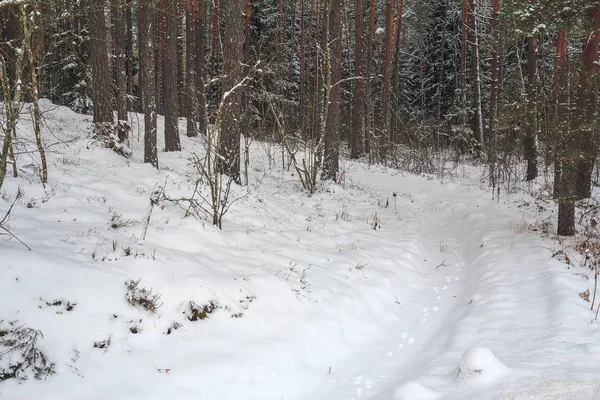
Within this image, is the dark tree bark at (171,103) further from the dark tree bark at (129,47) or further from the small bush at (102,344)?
the small bush at (102,344)

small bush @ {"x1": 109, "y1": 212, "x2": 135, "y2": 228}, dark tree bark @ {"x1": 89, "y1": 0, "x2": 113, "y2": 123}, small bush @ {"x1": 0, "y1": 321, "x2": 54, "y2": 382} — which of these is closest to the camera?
small bush @ {"x1": 0, "y1": 321, "x2": 54, "y2": 382}

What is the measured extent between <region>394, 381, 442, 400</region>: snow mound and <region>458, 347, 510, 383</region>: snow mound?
30 centimetres

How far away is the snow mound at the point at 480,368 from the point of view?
3236 mm

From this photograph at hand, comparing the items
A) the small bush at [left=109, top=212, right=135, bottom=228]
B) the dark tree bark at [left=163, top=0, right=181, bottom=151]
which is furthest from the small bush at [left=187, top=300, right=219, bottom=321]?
the dark tree bark at [left=163, top=0, right=181, bottom=151]

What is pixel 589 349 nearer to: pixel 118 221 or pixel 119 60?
pixel 118 221

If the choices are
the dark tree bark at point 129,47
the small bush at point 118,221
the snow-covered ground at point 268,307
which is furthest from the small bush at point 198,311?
the dark tree bark at point 129,47

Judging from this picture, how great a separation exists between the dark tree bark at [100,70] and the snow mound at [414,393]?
980 centimetres

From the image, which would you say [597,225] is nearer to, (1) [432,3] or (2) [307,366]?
(2) [307,366]

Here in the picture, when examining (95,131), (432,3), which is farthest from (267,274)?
(432,3)

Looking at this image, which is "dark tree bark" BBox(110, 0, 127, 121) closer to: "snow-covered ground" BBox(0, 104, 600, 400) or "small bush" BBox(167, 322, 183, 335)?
"snow-covered ground" BBox(0, 104, 600, 400)

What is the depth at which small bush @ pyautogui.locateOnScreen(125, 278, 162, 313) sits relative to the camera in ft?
12.9

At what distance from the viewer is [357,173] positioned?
1675 centimetres

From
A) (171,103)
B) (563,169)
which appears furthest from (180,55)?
(563,169)

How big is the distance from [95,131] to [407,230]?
315 inches
